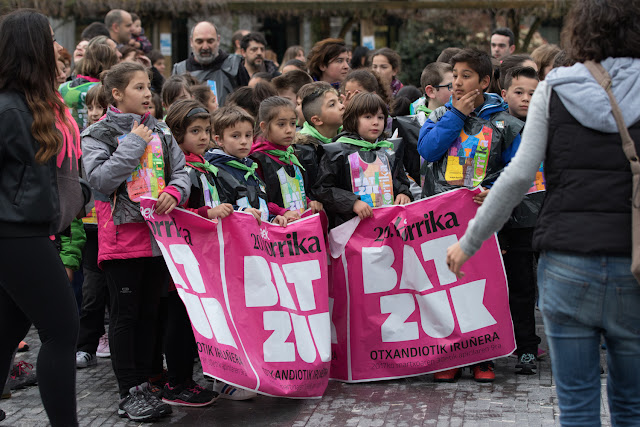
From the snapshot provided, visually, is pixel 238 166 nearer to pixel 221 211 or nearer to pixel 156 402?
pixel 221 211

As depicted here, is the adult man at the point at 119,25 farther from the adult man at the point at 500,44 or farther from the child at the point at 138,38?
the adult man at the point at 500,44

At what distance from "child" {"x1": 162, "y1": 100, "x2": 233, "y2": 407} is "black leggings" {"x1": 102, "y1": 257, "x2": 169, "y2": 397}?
0.50ft

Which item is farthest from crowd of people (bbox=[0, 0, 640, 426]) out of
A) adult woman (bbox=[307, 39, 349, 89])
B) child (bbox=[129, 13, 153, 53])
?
child (bbox=[129, 13, 153, 53])

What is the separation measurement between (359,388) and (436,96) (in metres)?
2.82

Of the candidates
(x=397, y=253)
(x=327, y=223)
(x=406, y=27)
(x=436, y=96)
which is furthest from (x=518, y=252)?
(x=406, y=27)

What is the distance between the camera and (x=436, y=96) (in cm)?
739

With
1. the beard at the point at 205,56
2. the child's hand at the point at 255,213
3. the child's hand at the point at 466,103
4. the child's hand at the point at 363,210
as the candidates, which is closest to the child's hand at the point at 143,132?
the child's hand at the point at 255,213

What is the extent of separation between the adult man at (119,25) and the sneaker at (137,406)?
6116 mm

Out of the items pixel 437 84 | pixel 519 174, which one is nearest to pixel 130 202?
pixel 519 174

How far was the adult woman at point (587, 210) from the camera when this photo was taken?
3.11 metres

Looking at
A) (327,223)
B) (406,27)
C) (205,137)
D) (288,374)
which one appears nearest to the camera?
(288,374)

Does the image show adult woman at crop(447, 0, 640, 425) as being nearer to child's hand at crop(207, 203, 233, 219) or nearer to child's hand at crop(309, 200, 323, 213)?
child's hand at crop(207, 203, 233, 219)

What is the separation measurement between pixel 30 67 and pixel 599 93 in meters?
2.70

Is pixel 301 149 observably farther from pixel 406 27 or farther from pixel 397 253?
pixel 406 27
